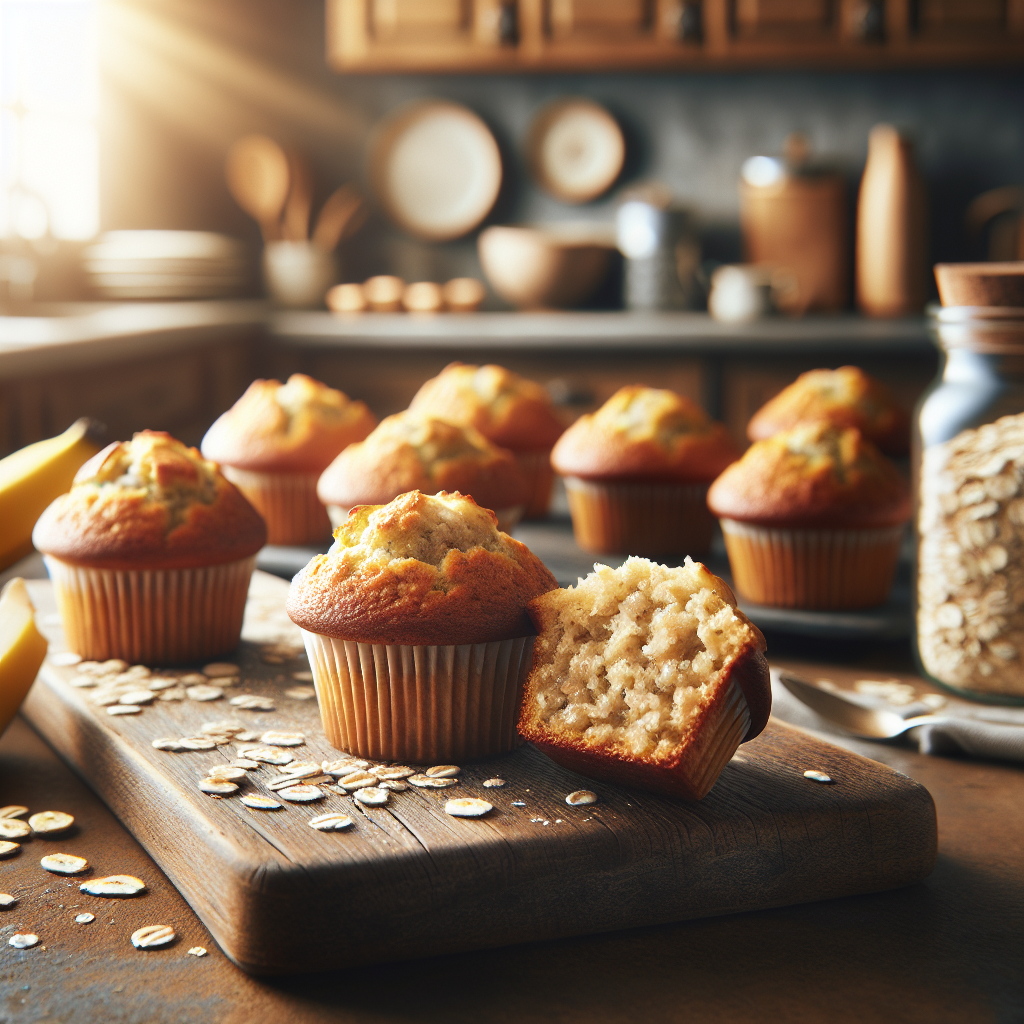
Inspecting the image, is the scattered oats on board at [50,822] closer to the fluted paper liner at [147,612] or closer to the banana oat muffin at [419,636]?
the banana oat muffin at [419,636]

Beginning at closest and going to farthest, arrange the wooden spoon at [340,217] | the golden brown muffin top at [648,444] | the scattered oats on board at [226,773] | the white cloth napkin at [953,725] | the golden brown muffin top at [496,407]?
the scattered oats on board at [226,773] → the white cloth napkin at [953,725] → the golden brown muffin top at [648,444] → the golden brown muffin top at [496,407] → the wooden spoon at [340,217]

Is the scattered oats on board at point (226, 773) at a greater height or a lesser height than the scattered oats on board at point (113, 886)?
greater

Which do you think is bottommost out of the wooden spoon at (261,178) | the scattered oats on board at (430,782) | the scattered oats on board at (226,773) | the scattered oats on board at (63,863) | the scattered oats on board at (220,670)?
the scattered oats on board at (63,863)

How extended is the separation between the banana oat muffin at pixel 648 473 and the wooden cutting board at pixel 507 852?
83 cm

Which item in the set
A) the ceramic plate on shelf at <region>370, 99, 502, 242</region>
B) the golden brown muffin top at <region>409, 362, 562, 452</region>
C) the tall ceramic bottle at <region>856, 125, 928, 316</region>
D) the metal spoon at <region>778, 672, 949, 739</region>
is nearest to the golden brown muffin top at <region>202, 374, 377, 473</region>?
the golden brown muffin top at <region>409, 362, 562, 452</region>

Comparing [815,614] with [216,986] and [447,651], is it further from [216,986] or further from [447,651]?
[216,986]

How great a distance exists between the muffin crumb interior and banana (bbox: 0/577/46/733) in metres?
0.44

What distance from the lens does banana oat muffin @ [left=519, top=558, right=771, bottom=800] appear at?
83 centimetres

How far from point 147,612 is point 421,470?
463 mm

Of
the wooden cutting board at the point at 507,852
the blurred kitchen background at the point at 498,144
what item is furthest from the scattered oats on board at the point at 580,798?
the blurred kitchen background at the point at 498,144

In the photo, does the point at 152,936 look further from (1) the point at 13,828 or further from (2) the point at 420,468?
(2) the point at 420,468

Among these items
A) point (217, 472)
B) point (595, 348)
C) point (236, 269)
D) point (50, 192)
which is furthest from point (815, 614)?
point (50, 192)

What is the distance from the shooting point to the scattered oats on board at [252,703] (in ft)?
3.53

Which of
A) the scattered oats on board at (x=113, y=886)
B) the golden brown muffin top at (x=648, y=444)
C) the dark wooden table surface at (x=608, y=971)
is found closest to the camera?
the dark wooden table surface at (x=608, y=971)
